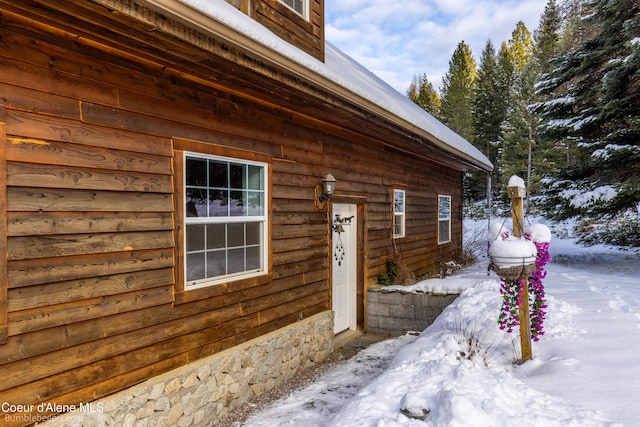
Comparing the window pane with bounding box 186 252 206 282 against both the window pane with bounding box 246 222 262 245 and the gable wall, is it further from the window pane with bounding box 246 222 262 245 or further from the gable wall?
the gable wall

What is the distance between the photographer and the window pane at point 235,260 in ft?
12.8

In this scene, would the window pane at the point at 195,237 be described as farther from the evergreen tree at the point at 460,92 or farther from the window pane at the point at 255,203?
the evergreen tree at the point at 460,92

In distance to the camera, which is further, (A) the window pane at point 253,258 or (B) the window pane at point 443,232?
(B) the window pane at point 443,232

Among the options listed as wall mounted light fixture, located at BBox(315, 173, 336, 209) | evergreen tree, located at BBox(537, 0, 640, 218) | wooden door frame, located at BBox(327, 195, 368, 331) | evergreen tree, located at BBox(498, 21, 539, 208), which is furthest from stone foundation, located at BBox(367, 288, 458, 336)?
evergreen tree, located at BBox(498, 21, 539, 208)

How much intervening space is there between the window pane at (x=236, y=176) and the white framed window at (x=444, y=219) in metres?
6.94

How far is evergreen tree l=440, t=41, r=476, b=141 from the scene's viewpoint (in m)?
28.2

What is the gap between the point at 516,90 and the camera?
22938 mm

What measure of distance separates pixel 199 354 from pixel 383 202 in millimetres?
4468

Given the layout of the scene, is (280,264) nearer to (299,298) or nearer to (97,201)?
(299,298)

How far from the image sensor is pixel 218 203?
375cm

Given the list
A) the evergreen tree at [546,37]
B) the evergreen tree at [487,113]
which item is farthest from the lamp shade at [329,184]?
the evergreen tree at [487,113]

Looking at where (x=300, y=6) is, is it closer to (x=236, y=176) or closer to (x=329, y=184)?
(x=329, y=184)

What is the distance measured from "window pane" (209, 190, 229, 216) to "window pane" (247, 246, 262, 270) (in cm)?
53

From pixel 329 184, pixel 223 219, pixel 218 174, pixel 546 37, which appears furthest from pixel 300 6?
pixel 546 37
